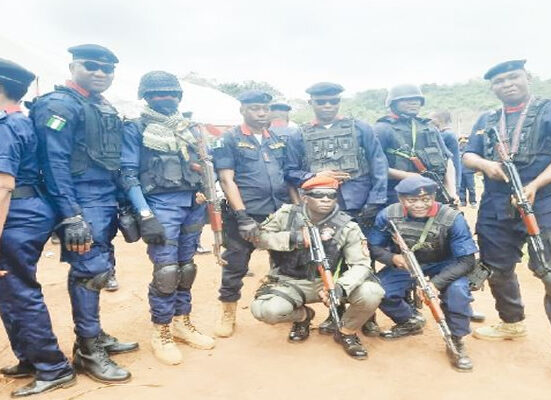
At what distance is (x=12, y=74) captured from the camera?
118 inches

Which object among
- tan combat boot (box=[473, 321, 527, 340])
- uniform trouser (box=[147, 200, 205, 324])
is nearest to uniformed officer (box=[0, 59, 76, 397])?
uniform trouser (box=[147, 200, 205, 324])

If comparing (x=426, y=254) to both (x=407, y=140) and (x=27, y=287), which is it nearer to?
(x=407, y=140)

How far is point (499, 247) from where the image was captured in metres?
4.06

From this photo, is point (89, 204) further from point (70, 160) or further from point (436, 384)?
point (436, 384)

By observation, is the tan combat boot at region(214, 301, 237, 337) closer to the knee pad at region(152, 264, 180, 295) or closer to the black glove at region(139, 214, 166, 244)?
the knee pad at region(152, 264, 180, 295)

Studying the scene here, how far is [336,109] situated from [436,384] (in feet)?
8.57

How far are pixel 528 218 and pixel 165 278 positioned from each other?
2.95 meters

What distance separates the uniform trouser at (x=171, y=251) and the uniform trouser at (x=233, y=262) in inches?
16.6

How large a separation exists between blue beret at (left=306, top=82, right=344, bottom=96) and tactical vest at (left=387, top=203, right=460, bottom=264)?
125 centimetres

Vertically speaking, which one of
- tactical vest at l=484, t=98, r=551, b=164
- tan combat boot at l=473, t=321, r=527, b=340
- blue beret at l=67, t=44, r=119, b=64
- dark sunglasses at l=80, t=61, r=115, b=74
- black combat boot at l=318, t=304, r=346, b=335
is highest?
blue beret at l=67, t=44, r=119, b=64

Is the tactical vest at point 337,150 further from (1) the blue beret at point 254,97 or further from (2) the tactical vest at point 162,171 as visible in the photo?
(2) the tactical vest at point 162,171

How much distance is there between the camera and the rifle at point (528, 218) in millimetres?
3633

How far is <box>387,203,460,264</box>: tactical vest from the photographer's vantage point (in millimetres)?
3963

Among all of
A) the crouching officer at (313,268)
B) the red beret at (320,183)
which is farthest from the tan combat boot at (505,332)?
the red beret at (320,183)
